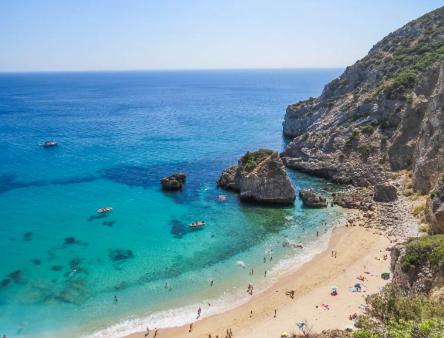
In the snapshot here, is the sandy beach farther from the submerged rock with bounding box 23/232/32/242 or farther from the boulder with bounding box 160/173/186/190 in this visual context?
the boulder with bounding box 160/173/186/190

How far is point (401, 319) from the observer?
20.7 metres

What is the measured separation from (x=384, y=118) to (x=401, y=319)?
Result: 59.4 meters

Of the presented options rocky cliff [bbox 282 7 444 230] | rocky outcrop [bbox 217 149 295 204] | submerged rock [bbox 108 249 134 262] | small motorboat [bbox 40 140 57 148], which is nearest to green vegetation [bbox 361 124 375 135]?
rocky cliff [bbox 282 7 444 230]

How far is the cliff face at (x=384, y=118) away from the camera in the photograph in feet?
191

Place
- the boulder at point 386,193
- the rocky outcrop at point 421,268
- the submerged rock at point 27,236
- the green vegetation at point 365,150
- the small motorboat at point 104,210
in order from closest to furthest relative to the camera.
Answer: the rocky outcrop at point 421,268 → the submerged rock at point 27,236 → the small motorboat at point 104,210 → the boulder at point 386,193 → the green vegetation at point 365,150

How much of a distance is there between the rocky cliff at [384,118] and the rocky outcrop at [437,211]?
8450 mm

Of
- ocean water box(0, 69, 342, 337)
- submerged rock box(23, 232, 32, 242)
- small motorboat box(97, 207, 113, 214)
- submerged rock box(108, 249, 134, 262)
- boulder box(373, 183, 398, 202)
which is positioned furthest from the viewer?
boulder box(373, 183, 398, 202)

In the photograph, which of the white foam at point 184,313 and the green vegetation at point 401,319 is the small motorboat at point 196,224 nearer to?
the white foam at point 184,313

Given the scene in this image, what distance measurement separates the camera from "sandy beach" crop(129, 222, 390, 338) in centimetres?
3422

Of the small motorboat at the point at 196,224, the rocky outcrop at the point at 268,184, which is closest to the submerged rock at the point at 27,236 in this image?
the small motorboat at the point at 196,224

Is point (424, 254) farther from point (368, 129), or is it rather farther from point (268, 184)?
point (368, 129)

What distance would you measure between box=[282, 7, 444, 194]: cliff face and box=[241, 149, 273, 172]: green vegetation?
1398 cm

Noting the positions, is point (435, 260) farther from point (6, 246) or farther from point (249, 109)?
point (249, 109)

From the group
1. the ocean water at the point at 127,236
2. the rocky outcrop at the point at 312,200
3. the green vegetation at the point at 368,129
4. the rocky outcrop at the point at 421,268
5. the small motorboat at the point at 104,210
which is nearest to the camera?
the rocky outcrop at the point at 421,268
